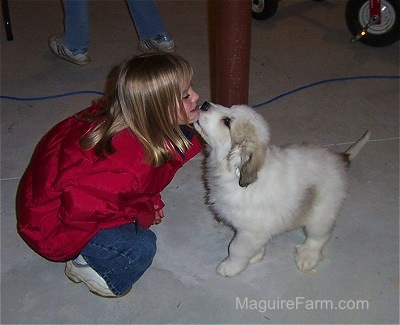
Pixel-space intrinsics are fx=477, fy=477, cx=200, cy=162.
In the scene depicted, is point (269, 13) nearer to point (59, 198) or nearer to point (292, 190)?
point (292, 190)

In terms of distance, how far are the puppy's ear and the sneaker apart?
6.62ft

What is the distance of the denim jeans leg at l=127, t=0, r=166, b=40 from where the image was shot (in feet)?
10.5

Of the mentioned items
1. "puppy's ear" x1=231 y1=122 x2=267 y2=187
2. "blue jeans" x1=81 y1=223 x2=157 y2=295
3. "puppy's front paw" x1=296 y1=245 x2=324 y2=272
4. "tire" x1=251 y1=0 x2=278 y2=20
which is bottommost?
"puppy's front paw" x1=296 y1=245 x2=324 y2=272

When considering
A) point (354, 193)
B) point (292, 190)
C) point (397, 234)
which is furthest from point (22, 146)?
point (397, 234)

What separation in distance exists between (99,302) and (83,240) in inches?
13.7

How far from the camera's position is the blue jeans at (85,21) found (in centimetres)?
307

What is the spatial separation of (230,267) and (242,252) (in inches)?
5.2

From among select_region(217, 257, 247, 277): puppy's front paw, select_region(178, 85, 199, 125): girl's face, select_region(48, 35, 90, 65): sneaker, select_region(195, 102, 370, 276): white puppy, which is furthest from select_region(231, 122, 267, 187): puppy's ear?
select_region(48, 35, 90, 65): sneaker

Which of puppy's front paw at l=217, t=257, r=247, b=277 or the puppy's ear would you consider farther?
puppy's front paw at l=217, t=257, r=247, b=277

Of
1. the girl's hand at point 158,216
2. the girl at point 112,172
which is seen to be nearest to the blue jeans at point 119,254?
the girl at point 112,172

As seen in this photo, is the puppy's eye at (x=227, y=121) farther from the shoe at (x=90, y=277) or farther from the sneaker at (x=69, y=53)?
the sneaker at (x=69, y=53)

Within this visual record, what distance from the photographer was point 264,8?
12.4 ft

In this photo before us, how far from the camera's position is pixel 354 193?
7.73 ft

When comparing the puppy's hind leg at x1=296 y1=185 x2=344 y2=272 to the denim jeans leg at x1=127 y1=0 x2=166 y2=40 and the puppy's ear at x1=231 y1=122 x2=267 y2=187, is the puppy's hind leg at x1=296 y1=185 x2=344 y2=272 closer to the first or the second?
the puppy's ear at x1=231 y1=122 x2=267 y2=187
